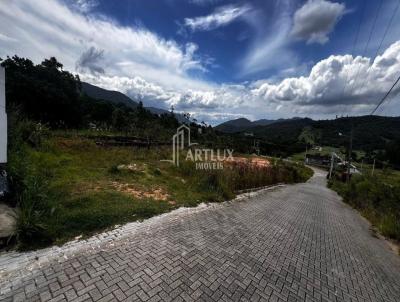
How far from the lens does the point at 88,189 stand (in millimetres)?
6117

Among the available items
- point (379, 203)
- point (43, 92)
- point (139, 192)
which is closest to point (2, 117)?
point (139, 192)

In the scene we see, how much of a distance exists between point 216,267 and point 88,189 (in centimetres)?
430

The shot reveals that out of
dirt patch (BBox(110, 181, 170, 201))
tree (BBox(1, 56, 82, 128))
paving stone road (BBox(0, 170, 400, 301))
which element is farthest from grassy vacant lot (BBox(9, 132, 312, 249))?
tree (BBox(1, 56, 82, 128))

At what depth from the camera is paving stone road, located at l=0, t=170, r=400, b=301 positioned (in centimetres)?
276

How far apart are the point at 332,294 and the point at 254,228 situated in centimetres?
231

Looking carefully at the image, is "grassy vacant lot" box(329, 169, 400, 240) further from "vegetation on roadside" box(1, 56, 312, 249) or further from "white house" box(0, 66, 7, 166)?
"white house" box(0, 66, 7, 166)

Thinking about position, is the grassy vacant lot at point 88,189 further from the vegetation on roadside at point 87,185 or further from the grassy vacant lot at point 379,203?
the grassy vacant lot at point 379,203

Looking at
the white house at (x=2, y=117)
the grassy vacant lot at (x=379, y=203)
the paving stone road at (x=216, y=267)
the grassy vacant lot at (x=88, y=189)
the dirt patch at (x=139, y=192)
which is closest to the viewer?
the paving stone road at (x=216, y=267)

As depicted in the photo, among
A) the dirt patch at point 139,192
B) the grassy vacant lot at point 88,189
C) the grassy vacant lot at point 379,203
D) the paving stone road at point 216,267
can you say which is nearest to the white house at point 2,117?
the grassy vacant lot at point 88,189

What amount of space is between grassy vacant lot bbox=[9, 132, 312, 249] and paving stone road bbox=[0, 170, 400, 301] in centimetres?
66

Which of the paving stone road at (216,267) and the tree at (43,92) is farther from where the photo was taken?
the tree at (43,92)

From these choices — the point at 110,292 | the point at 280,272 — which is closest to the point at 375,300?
the point at 280,272

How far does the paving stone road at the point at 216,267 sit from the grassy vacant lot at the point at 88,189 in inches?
25.8

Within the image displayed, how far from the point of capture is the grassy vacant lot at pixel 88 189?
388cm
